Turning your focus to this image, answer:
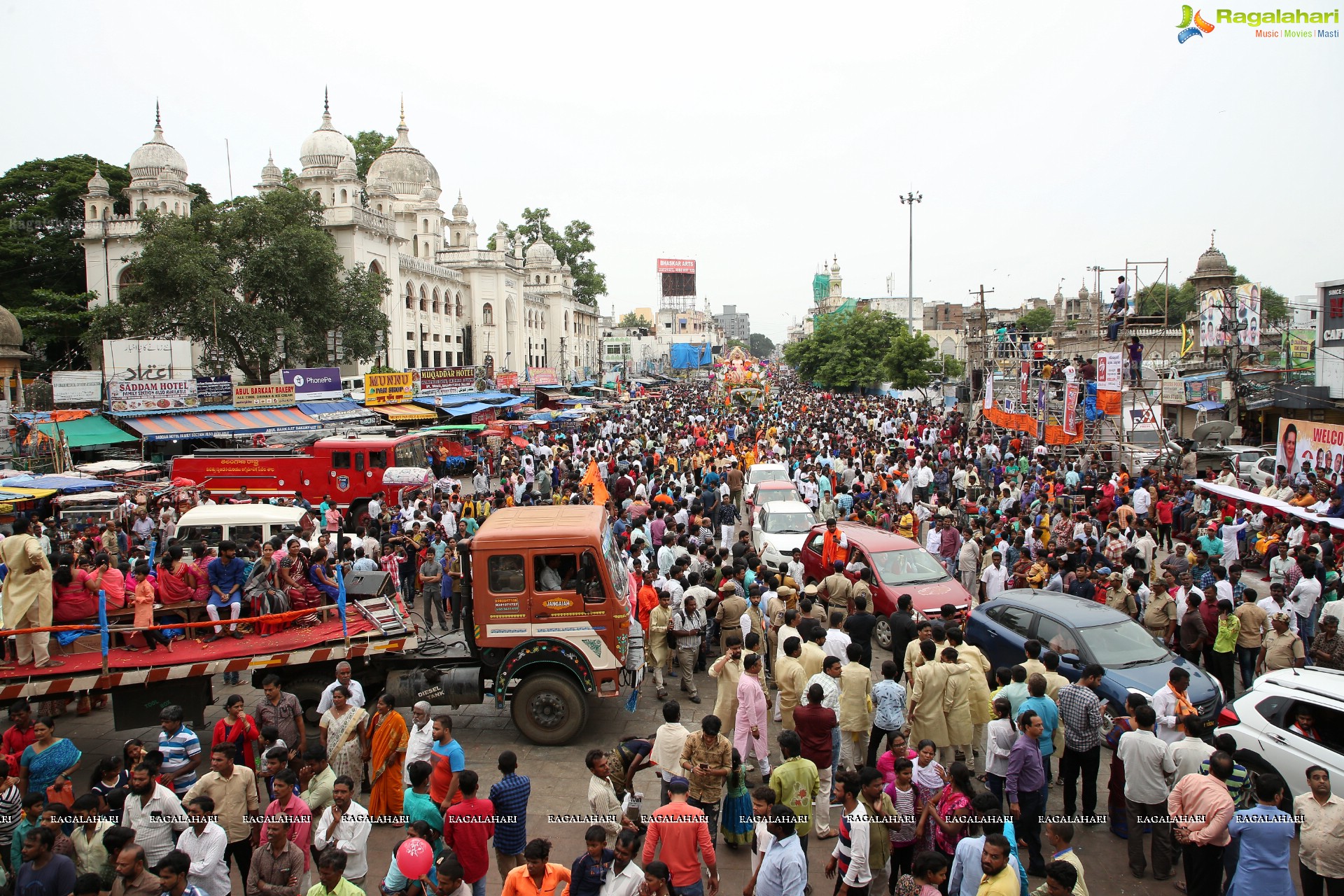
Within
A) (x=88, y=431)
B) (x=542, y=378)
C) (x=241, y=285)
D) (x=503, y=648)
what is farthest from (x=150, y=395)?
(x=503, y=648)

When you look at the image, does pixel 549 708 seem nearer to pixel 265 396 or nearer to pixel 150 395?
pixel 150 395

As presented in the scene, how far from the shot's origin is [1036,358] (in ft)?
77.8

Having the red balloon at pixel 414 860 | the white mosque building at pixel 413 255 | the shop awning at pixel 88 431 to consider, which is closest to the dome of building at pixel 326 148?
the white mosque building at pixel 413 255

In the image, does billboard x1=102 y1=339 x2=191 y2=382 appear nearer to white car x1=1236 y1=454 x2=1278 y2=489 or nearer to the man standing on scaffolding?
the man standing on scaffolding

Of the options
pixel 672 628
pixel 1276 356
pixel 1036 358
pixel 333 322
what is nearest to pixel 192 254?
pixel 333 322

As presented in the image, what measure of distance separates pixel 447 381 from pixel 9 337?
14.7 metres

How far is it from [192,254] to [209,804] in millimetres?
27961

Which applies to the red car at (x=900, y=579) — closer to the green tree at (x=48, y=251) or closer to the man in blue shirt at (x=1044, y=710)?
the man in blue shirt at (x=1044, y=710)

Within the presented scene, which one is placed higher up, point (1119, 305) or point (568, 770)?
point (1119, 305)

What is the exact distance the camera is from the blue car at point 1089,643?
6926 millimetres

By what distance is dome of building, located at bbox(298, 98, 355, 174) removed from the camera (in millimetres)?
40312

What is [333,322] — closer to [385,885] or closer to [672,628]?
[672,628]

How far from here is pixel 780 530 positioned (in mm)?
13430

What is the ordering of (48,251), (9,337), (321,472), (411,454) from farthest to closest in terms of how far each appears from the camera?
(48,251) → (9,337) → (411,454) → (321,472)
